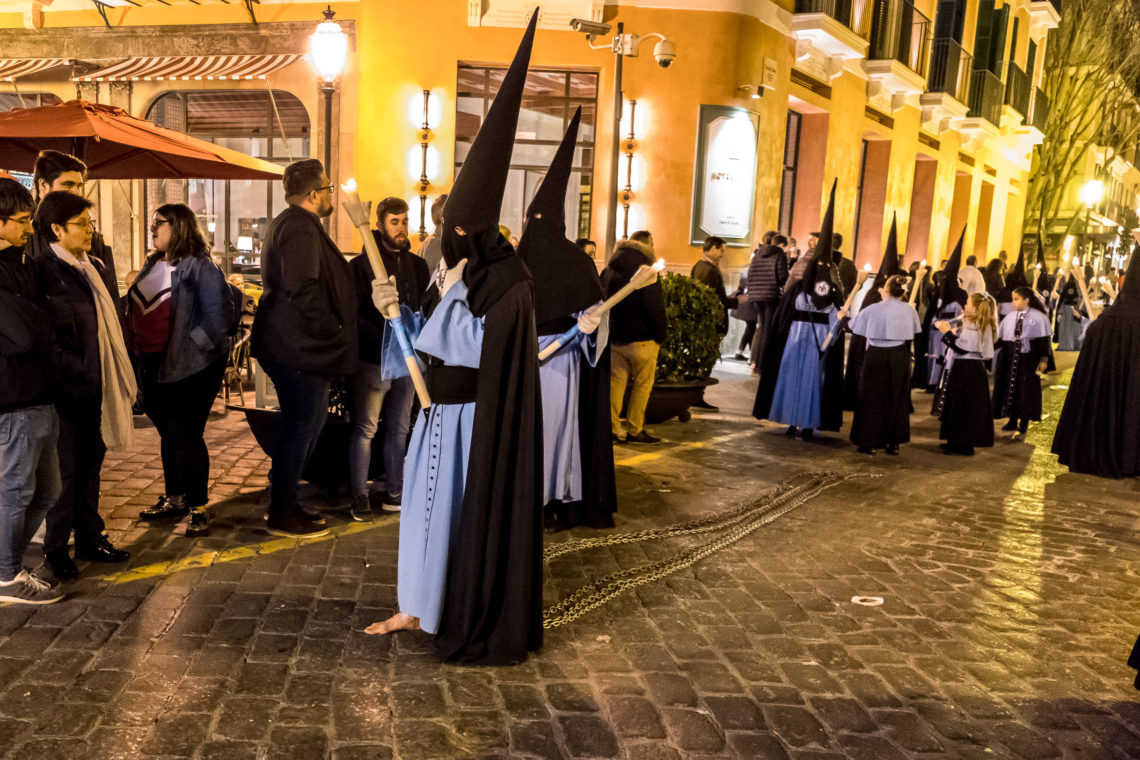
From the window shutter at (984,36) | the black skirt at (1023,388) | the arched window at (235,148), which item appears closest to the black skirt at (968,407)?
the black skirt at (1023,388)

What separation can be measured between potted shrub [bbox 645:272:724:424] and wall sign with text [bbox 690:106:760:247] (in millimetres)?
5693

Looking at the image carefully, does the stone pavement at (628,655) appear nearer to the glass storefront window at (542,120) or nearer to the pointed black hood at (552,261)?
the pointed black hood at (552,261)

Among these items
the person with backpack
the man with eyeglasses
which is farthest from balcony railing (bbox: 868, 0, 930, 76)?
the man with eyeglasses

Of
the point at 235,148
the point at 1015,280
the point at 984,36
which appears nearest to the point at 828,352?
the point at 1015,280

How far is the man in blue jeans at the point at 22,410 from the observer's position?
4082mm

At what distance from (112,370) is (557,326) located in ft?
7.96

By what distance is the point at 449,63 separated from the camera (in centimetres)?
1479

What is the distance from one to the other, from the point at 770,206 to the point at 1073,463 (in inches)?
329

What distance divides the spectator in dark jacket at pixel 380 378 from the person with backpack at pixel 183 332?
0.80m

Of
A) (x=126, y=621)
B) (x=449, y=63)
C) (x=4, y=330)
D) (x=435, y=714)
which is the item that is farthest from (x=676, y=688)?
(x=449, y=63)

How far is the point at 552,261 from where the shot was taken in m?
5.16

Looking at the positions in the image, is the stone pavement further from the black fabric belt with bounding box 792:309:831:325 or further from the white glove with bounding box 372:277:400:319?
the black fabric belt with bounding box 792:309:831:325

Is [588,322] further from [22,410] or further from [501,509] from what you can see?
[22,410]

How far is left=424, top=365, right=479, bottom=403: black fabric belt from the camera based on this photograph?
4016mm
